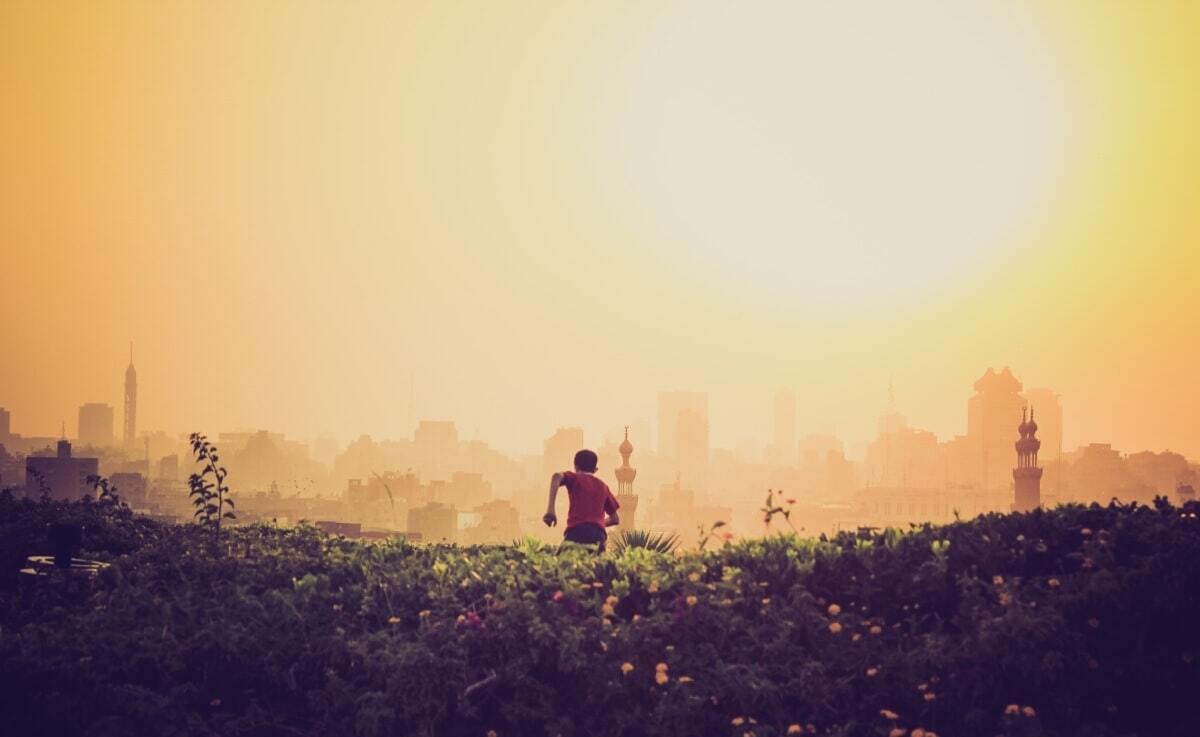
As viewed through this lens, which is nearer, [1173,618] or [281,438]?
[1173,618]

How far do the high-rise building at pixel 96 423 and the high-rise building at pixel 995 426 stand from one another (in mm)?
133757

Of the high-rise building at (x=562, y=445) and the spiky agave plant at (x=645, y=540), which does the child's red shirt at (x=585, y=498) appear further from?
the high-rise building at (x=562, y=445)

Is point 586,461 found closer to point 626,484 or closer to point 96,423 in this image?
point 626,484

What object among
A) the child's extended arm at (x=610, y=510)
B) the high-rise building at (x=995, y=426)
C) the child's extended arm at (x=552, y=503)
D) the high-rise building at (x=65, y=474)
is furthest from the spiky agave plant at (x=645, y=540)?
the high-rise building at (x=995, y=426)

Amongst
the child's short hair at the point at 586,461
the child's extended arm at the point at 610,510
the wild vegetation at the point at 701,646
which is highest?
the child's short hair at the point at 586,461

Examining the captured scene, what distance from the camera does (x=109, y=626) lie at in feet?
31.5

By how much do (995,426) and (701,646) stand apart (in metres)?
197

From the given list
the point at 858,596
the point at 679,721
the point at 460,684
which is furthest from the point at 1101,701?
the point at 460,684

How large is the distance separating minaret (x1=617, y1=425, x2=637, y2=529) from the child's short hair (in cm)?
1550

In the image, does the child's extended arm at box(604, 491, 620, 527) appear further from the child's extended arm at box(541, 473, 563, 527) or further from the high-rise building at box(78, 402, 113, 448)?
the high-rise building at box(78, 402, 113, 448)

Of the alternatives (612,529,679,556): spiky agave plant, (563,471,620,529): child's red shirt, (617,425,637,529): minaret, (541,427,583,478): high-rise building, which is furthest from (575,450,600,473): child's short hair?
(541,427,583,478): high-rise building

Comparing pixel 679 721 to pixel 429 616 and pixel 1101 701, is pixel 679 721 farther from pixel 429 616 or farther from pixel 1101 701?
pixel 1101 701

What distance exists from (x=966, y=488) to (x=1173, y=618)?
512 feet

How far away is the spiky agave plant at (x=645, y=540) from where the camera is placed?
498 inches
